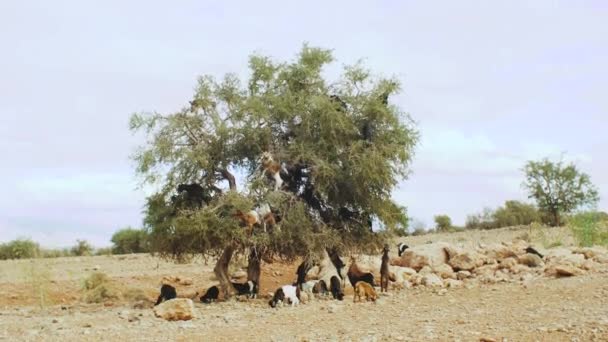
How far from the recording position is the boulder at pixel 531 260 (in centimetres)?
1958

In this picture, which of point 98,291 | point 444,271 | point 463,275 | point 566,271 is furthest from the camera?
point 98,291

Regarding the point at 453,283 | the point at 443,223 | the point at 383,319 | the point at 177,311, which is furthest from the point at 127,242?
the point at 383,319

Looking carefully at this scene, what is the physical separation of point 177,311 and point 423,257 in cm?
1016

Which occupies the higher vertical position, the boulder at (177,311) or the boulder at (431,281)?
the boulder at (431,281)

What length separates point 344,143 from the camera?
1764 centimetres

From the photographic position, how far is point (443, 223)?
49781mm

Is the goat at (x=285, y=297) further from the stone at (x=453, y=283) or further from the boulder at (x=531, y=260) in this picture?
the boulder at (x=531, y=260)

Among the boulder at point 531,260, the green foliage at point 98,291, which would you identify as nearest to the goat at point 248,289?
the green foliage at point 98,291

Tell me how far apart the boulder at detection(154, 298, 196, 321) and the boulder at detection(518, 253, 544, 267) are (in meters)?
10.1

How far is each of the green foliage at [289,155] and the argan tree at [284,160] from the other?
0.02m

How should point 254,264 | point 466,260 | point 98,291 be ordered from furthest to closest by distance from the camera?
point 466,260 → point 98,291 → point 254,264

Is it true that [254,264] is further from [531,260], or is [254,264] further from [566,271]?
[531,260]

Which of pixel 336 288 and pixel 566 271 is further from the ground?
pixel 566 271

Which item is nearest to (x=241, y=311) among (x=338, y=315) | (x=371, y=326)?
(x=338, y=315)
